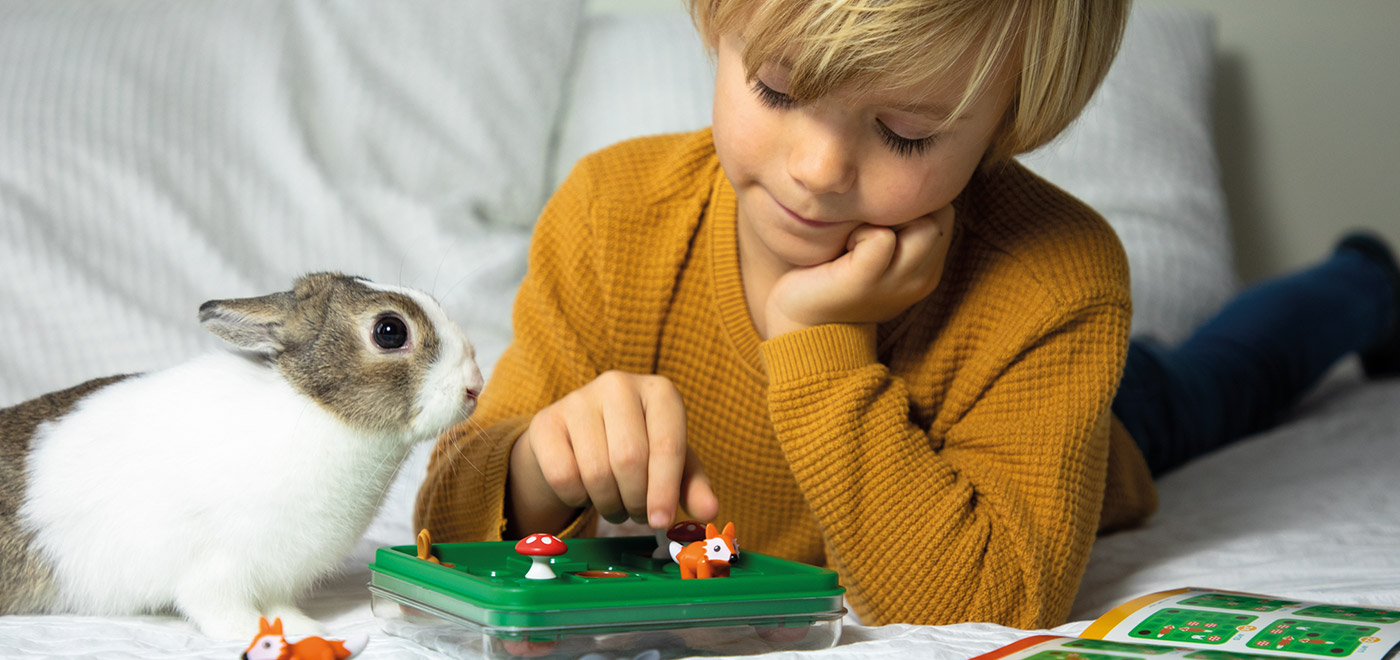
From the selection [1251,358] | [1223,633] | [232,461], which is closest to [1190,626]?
[1223,633]

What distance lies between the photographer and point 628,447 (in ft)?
2.23

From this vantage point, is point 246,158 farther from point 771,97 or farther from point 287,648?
point 287,648

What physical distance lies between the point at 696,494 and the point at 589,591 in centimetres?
19

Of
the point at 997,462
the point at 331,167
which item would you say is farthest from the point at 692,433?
the point at 331,167

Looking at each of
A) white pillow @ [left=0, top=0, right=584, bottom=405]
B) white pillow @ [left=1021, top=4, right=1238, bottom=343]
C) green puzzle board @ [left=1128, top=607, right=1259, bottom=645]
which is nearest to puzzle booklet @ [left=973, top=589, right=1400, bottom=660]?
green puzzle board @ [left=1128, top=607, right=1259, bottom=645]

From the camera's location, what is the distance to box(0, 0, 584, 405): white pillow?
1.21m

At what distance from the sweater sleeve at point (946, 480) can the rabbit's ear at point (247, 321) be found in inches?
13.2

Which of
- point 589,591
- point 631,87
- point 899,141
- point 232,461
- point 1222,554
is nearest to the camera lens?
point 589,591

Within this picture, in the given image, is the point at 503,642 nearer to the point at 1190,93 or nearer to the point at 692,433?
the point at 692,433

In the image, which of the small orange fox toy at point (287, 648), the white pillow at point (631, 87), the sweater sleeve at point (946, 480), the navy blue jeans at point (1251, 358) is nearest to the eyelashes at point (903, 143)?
the sweater sleeve at point (946, 480)

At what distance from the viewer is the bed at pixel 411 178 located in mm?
1148

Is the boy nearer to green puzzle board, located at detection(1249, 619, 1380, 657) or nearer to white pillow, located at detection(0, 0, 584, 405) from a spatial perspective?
green puzzle board, located at detection(1249, 619, 1380, 657)

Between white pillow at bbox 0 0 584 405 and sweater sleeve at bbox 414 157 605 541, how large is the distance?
0.97ft

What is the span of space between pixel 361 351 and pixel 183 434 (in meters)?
0.11
